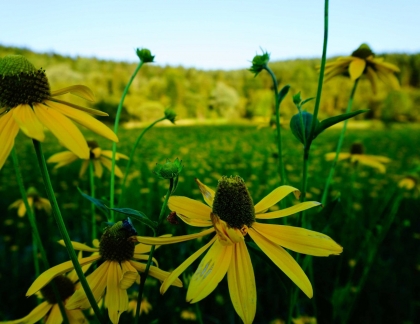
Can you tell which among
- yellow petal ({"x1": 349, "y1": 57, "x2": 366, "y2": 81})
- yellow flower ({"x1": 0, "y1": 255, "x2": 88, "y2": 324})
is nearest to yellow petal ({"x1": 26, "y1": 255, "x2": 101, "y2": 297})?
yellow flower ({"x1": 0, "y1": 255, "x2": 88, "y2": 324})

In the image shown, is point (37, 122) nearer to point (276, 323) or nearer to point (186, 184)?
point (276, 323)

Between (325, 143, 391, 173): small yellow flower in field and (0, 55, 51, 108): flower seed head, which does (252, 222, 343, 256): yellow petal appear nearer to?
(0, 55, 51, 108): flower seed head

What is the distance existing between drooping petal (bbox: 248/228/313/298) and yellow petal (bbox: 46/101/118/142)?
297 millimetres

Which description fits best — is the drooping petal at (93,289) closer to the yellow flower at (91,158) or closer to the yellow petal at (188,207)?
the yellow petal at (188,207)

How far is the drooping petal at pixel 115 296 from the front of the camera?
1.82ft

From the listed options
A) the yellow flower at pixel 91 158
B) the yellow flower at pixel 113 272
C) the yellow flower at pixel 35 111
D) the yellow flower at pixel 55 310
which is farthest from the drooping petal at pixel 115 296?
the yellow flower at pixel 91 158

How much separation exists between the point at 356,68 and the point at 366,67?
0.18 meters

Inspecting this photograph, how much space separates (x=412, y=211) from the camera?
3158 millimetres

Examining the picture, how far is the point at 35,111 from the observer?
0.53 meters

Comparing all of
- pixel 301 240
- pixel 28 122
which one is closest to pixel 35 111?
pixel 28 122

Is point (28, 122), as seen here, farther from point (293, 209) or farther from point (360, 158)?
point (360, 158)

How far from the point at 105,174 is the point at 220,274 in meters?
3.46

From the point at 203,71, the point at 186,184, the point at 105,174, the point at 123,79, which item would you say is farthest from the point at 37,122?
the point at 203,71

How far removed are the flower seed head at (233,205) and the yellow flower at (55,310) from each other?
1.29 feet
